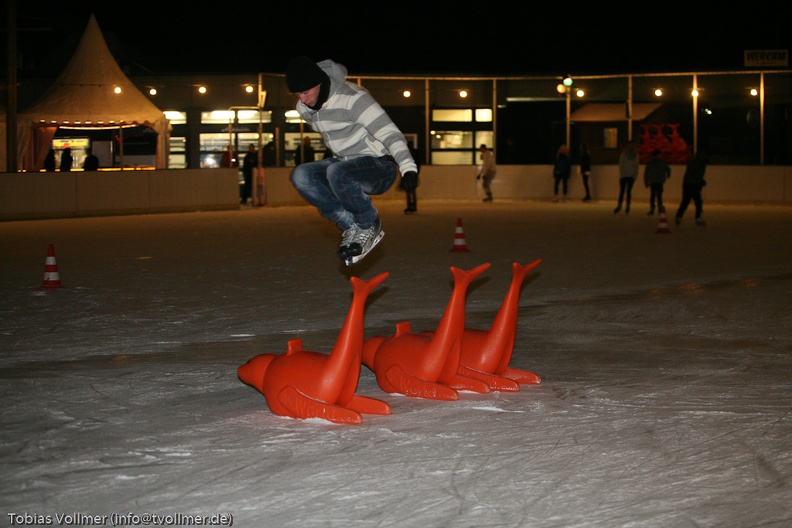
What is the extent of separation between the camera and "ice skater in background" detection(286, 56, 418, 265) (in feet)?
21.6

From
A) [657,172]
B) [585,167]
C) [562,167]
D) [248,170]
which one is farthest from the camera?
[562,167]

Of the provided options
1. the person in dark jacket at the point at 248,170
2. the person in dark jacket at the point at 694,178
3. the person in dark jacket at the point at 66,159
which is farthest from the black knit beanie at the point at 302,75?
the person in dark jacket at the point at 248,170

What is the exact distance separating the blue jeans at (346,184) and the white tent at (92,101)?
21066 millimetres

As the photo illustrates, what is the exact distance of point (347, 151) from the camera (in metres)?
7.00

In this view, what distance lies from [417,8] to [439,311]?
3579 centimetres

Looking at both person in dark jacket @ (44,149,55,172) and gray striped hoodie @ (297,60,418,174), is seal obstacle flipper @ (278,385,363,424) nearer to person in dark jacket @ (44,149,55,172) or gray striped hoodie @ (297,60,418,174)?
gray striped hoodie @ (297,60,418,174)

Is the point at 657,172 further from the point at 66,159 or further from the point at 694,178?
the point at 66,159

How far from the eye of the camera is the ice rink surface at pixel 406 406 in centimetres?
408

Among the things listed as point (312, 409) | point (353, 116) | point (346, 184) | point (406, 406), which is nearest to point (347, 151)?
point (346, 184)

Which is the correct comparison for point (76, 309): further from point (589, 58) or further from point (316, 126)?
point (589, 58)

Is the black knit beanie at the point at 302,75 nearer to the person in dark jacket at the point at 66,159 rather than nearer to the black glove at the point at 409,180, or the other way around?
the black glove at the point at 409,180

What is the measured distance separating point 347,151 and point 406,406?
6.57ft

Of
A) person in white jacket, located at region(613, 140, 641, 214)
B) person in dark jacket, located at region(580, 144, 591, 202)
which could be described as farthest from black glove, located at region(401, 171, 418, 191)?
person in dark jacket, located at region(580, 144, 591, 202)

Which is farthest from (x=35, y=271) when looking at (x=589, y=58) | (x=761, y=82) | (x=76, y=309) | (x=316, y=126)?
(x=589, y=58)
